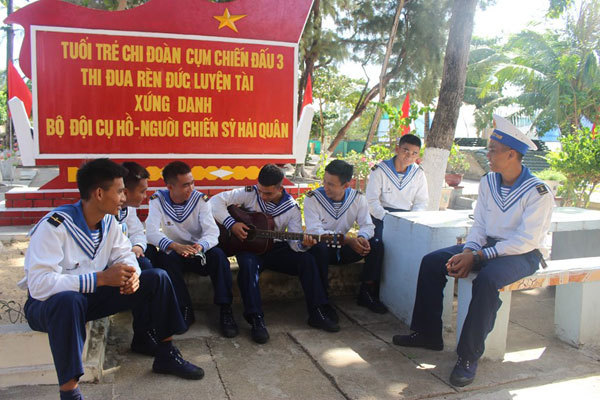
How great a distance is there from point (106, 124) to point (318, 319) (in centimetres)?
340

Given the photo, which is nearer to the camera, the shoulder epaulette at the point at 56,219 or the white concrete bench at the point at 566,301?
the shoulder epaulette at the point at 56,219

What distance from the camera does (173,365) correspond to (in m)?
3.01

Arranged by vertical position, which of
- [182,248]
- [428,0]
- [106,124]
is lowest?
[182,248]

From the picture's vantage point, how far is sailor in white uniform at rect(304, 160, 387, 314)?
13.4 feet

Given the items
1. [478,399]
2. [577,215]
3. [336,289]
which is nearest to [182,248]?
[336,289]

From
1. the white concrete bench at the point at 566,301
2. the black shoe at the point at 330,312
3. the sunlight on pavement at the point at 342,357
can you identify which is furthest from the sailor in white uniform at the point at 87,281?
the white concrete bench at the point at 566,301

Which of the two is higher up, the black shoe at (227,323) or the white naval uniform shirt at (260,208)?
the white naval uniform shirt at (260,208)

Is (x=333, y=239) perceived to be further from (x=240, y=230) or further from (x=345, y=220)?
(x=240, y=230)

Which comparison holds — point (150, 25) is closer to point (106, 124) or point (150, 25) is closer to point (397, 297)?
point (106, 124)

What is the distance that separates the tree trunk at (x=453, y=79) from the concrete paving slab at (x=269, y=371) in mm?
3691

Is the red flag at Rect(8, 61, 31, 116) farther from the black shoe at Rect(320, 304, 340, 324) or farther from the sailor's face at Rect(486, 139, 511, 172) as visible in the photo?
the sailor's face at Rect(486, 139, 511, 172)

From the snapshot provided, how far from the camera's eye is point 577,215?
4668mm

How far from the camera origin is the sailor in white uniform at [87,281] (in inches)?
97.2

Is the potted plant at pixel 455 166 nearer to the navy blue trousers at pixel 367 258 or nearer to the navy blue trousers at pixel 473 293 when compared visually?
the navy blue trousers at pixel 367 258
